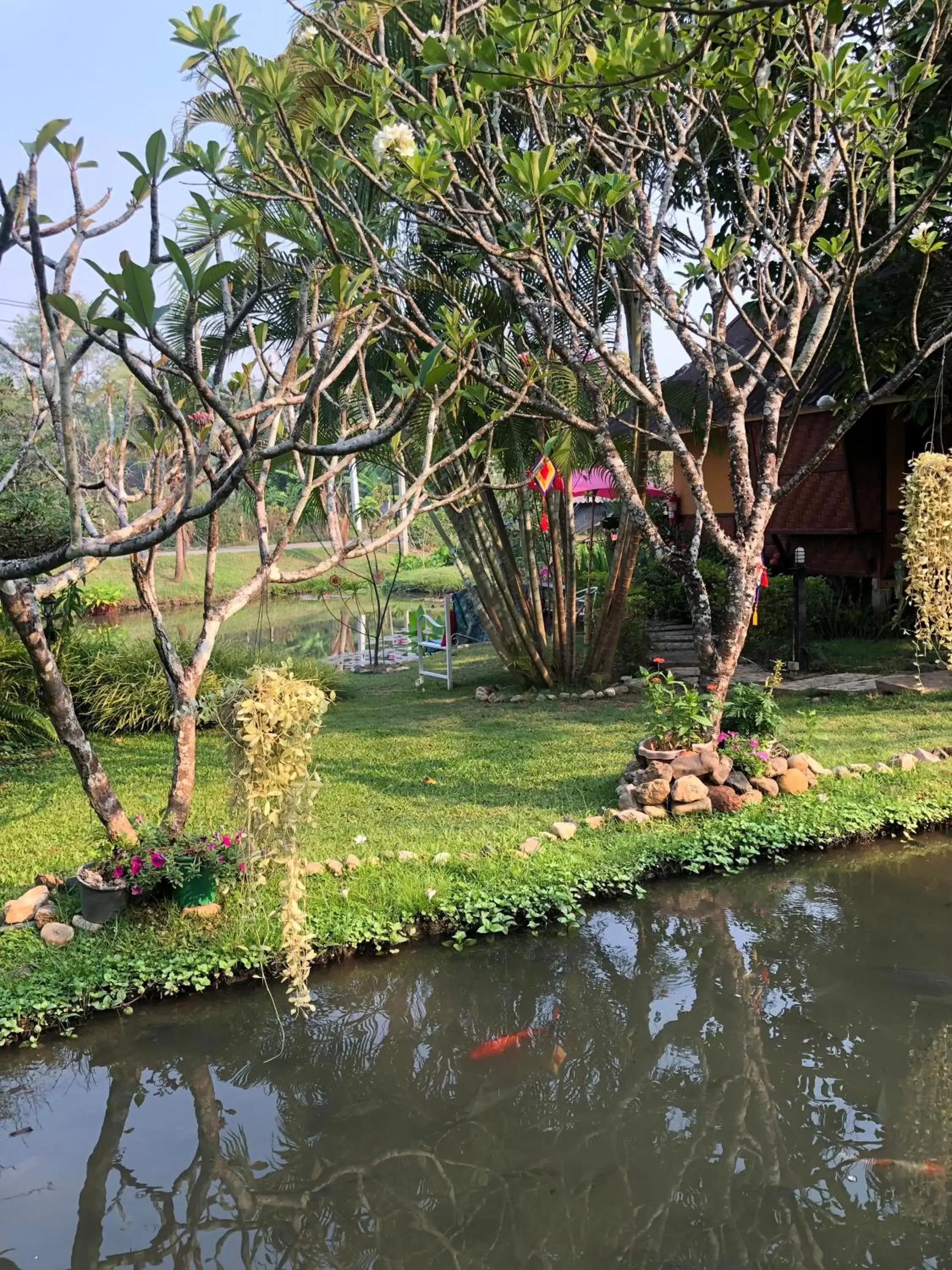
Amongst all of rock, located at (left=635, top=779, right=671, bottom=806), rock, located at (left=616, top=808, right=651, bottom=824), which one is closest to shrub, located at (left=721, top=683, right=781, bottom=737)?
rock, located at (left=635, top=779, right=671, bottom=806)

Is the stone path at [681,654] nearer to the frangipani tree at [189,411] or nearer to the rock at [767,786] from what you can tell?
the rock at [767,786]

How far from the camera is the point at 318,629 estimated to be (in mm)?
18781

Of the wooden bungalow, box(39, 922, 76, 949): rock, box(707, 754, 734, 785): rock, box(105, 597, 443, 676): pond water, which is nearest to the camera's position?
box(39, 922, 76, 949): rock

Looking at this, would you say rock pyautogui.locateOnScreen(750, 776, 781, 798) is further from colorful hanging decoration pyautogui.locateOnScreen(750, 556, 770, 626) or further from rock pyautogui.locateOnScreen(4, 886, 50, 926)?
rock pyautogui.locateOnScreen(4, 886, 50, 926)

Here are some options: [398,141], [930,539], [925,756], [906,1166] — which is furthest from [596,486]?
[906,1166]

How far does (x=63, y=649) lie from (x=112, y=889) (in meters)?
4.79

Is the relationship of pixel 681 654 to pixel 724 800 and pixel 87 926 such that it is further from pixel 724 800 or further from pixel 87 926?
pixel 87 926

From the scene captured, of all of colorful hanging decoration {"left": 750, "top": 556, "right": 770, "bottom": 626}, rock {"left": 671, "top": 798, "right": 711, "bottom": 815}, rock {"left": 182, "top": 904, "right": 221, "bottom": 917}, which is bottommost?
rock {"left": 182, "top": 904, "right": 221, "bottom": 917}

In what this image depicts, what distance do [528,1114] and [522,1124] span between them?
0.06m

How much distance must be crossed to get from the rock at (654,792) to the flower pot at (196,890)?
2.44 meters

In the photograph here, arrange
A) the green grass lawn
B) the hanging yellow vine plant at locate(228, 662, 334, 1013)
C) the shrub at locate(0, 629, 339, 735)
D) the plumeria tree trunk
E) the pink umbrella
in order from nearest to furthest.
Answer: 1. the hanging yellow vine plant at locate(228, 662, 334, 1013)
2. the plumeria tree trunk
3. the shrub at locate(0, 629, 339, 735)
4. the pink umbrella
5. the green grass lawn

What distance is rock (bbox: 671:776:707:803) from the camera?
5.32 metres

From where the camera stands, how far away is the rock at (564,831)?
5039 millimetres

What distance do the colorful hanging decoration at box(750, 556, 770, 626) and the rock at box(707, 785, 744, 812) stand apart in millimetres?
1103
